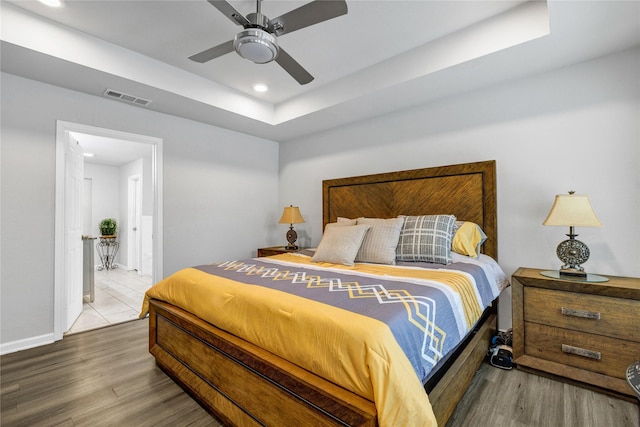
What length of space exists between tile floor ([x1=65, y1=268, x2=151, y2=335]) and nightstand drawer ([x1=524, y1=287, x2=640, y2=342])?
4070 mm

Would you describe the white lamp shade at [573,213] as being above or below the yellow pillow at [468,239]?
above

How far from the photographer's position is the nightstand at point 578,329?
1864mm

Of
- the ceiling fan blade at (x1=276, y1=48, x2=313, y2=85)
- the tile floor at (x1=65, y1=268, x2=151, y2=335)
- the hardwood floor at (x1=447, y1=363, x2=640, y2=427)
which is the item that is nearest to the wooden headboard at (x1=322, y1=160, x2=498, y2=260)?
the hardwood floor at (x1=447, y1=363, x2=640, y2=427)

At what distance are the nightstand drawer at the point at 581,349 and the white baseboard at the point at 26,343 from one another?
416 cm

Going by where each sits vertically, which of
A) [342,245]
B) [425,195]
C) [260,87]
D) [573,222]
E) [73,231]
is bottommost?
[342,245]

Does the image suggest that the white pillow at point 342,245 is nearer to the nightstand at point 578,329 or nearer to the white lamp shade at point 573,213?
the nightstand at point 578,329

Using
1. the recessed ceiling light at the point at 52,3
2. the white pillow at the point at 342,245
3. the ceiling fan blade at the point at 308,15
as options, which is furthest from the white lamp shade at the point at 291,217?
the recessed ceiling light at the point at 52,3

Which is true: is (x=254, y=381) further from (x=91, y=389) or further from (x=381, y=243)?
(x=381, y=243)

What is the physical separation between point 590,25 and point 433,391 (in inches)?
103

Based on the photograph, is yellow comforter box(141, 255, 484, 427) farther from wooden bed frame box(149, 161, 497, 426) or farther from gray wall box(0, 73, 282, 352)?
gray wall box(0, 73, 282, 352)

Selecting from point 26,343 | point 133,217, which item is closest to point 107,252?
point 133,217

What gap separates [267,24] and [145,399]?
2.55 m

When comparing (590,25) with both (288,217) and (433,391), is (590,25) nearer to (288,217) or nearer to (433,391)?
(433,391)

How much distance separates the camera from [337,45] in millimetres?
2648
